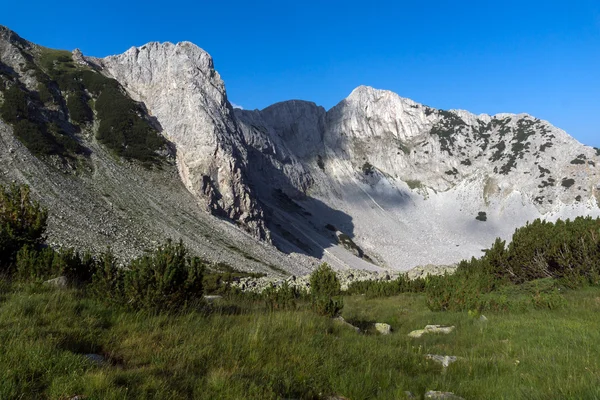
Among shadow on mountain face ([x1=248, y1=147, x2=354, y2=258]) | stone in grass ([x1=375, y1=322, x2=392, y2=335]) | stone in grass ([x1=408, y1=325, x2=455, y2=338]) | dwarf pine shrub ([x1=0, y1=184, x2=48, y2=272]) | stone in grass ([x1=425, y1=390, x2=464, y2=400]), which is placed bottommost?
stone in grass ([x1=375, y1=322, x2=392, y2=335])

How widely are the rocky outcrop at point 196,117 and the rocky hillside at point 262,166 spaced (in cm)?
28

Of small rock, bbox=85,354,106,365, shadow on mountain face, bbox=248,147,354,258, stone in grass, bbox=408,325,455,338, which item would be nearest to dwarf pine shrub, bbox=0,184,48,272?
small rock, bbox=85,354,106,365

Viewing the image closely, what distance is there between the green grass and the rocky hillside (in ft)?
111

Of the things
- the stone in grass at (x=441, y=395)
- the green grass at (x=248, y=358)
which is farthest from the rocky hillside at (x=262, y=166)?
the stone in grass at (x=441, y=395)

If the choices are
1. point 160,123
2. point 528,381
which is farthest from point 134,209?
point 528,381

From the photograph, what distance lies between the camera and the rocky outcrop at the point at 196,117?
62656 millimetres

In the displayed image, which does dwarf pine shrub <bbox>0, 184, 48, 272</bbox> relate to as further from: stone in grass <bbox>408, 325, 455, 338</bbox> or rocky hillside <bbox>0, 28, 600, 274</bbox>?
rocky hillside <bbox>0, 28, 600, 274</bbox>

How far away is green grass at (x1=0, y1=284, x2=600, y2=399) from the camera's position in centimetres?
405

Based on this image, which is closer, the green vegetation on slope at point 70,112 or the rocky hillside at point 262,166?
the rocky hillside at point 262,166

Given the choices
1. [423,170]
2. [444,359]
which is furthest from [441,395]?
[423,170]

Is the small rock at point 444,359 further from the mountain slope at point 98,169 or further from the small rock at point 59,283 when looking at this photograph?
the mountain slope at point 98,169

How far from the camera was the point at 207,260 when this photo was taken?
43.9 m

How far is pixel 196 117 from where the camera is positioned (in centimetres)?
6694

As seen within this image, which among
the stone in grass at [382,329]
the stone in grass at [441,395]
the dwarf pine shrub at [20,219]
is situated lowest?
the stone in grass at [382,329]
